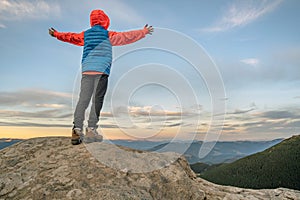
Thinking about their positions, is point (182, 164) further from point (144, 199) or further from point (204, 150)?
Result: point (144, 199)

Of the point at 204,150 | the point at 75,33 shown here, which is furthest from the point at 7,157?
the point at 204,150

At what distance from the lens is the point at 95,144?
7.26 m

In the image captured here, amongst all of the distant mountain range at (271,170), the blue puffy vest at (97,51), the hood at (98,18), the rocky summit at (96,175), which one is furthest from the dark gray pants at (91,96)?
the distant mountain range at (271,170)

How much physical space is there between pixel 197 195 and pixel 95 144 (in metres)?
3.18

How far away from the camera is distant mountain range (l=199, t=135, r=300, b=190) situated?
874 inches

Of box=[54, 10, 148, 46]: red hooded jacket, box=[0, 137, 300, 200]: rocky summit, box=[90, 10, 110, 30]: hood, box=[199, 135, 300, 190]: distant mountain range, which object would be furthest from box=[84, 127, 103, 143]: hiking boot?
box=[199, 135, 300, 190]: distant mountain range

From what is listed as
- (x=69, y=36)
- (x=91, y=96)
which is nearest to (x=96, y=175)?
(x=91, y=96)

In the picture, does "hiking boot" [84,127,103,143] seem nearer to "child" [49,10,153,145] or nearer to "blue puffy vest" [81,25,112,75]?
"child" [49,10,153,145]

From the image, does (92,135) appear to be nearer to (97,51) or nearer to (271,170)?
(97,51)

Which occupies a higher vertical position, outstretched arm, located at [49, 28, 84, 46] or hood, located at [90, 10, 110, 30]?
hood, located at [90, 10, 110, 30]

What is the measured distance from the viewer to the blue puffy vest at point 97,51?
8.43m

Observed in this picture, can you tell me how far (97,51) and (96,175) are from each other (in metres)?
4.54

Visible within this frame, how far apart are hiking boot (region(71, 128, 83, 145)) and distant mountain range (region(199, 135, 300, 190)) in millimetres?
19427

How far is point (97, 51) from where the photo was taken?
339 inches
